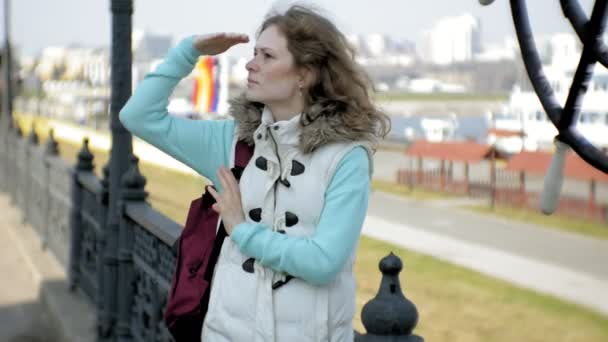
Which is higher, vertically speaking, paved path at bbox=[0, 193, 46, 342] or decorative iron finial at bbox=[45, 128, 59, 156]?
decorative iron finial at bbox=[45, 128, 59, 156]

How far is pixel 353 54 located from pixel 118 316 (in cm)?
348

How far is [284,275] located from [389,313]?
33cm

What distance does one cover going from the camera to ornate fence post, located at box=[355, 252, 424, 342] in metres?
2.51

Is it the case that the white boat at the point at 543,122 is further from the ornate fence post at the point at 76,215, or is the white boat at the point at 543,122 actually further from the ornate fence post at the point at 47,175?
the ornate fence post at the point at 76,215

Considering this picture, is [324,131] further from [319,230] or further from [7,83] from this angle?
[7,83]

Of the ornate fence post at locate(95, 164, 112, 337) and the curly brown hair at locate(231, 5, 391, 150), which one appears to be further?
the ornate fence post at locate(95, 164, 112, 337)

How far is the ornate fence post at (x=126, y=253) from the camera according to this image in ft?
17.2

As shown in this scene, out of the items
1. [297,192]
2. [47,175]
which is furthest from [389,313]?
[47,175]

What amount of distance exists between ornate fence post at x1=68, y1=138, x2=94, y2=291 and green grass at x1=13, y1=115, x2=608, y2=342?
8.39 ft

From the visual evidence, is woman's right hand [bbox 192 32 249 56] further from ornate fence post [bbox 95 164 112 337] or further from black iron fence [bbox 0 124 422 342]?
ornate fence post [bbox 95 164 112 337]

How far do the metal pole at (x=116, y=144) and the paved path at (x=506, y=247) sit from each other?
950cm

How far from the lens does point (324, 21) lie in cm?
230

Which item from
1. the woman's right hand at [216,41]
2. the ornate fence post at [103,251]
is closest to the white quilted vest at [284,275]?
the woman's right hand at [216,41]

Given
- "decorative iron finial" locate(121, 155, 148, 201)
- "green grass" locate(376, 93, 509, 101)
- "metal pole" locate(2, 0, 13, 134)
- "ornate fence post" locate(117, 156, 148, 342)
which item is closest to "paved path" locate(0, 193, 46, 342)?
"ornate fence post" locate(117, 156, 148, 342)
